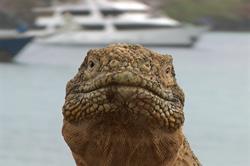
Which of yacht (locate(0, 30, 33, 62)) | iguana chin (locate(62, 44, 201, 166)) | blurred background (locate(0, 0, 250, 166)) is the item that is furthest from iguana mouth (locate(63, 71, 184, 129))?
yacht (locate(0, 30, 33, 62))

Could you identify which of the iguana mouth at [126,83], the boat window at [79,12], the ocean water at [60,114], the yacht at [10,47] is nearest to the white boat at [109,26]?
the boat window at [79,12]

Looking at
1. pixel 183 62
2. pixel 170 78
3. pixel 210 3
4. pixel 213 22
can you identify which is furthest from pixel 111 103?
pixel 210 3

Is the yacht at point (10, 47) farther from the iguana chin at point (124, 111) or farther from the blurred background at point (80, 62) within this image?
the iguana chin at point (124, 111)

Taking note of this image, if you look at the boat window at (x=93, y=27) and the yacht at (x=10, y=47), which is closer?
the yacht at (x=10, y=47)

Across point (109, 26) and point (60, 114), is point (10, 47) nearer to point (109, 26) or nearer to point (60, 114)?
point (109, 26)

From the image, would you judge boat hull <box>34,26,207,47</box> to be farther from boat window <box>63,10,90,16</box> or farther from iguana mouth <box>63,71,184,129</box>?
iguana mouth <box>63,71,184,129</box>

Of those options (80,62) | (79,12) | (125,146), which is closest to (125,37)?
(79,12)

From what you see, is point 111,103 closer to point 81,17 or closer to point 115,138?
point 115,138
